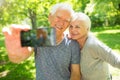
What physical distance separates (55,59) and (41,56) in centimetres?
15

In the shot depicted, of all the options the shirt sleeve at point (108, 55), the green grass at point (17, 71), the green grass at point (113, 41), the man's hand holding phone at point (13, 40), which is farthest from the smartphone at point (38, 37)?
the green grass at point (17, 71)

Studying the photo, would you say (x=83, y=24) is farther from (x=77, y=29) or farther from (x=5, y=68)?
(x=5, y=68)

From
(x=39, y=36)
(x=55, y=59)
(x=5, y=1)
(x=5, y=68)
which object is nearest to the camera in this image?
(x=39, y=36)

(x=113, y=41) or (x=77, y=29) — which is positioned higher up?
(x=77, y=29)

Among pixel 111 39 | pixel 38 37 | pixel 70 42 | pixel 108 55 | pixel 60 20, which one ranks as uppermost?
pixel 60 20

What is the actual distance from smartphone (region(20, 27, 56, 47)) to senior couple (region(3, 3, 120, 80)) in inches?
8.4

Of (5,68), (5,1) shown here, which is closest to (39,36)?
(5,68)

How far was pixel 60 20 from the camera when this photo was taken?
308 centimetres

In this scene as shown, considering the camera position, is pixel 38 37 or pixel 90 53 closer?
pixel 38 37

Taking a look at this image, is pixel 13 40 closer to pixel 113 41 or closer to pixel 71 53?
pixel 71 53

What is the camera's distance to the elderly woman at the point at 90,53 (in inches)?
123

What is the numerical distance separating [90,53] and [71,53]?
206 mm

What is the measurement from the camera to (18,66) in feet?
38.8

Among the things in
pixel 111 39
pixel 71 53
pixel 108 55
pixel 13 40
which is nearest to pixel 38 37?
pixel 13 40
